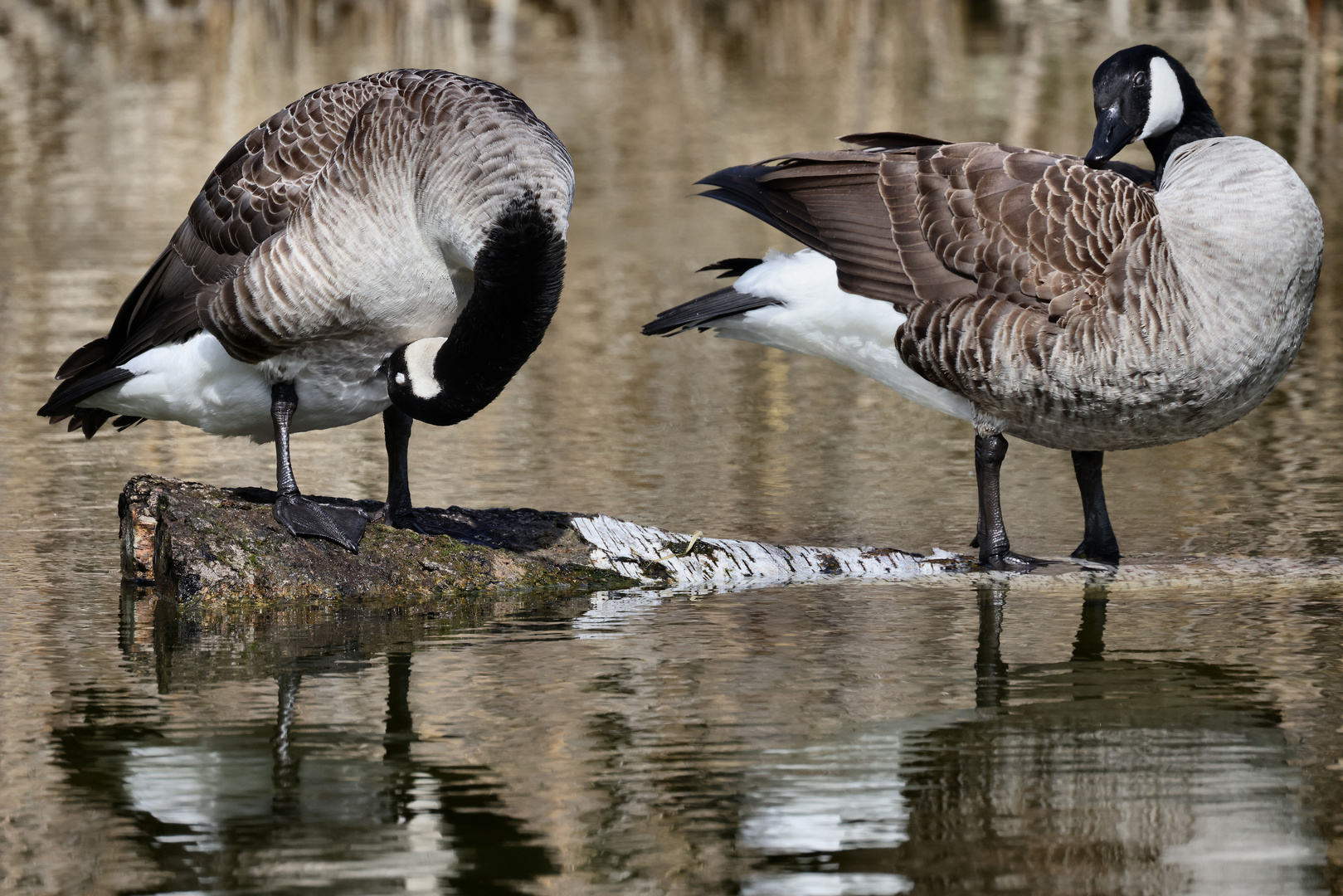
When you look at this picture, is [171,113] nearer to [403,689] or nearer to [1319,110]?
[1319,110]

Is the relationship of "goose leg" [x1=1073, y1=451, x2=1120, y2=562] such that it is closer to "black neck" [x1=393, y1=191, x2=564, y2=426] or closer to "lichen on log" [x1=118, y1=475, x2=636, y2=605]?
"lichen on log" [x1=118, y1=475, x2=636, y2=605]

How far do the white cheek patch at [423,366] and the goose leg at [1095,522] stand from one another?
2.91m

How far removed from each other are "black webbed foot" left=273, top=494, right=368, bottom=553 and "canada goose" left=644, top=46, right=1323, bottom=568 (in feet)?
5.57

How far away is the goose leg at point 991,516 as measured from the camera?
7406mm

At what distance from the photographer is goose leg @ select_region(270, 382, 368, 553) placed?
22.6 ft

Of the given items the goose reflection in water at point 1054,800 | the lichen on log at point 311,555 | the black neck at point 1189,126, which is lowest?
the goose reflection in water at point 1054,800

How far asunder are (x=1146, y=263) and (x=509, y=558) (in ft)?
9.49

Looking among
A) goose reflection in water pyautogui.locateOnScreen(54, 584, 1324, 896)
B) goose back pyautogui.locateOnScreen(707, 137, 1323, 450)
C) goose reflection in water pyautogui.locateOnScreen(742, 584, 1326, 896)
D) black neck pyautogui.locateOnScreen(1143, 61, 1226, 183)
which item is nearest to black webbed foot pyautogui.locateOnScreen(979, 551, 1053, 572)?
goose back pyautogui.locateOnScreen(707, 137, 1323, 450)

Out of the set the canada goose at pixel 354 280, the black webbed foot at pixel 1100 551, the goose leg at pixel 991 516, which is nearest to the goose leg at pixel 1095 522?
the black webbed foot at pixel 1100 551

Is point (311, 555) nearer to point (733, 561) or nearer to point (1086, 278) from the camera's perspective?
point (733, 561)

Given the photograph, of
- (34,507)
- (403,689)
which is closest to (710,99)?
(34,507)

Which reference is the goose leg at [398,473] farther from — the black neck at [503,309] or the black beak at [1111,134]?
the black beak at [1111,134]

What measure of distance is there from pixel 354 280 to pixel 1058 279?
2.92 meters

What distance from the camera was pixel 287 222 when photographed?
691cm
